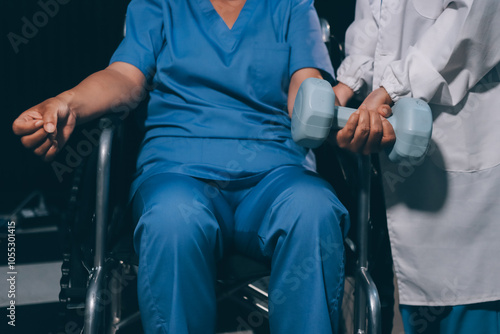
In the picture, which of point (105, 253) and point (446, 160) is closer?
point (105, 253)

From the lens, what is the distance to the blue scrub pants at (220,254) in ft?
3.15

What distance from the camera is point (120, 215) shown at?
1.20 m

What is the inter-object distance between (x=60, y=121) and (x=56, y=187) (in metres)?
1.31

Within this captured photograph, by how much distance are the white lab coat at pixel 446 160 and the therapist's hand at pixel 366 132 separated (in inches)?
4.5

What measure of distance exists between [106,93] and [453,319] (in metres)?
0.94

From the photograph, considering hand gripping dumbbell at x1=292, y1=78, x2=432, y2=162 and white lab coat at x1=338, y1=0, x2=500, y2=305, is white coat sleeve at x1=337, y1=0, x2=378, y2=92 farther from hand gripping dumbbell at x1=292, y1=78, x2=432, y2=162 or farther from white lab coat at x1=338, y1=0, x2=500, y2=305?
hand gripping dumbbell at x1=292, y1=78, x2=432, y2=162

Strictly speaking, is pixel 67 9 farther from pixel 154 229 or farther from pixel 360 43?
pixel 154 229

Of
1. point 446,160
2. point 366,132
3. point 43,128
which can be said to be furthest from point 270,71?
point 43,128

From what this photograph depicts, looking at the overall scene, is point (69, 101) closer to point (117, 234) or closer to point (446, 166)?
point (117, 234)

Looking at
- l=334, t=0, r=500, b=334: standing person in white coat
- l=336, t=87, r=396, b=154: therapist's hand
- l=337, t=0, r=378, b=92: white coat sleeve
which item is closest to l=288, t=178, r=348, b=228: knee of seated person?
l=336, t=87, r=396, b=154: therapist's hand

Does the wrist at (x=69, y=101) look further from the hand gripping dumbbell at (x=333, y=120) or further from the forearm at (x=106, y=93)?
the hand gripping dumbbell at (x=333, y=120)

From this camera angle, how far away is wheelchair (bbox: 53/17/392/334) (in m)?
1.04

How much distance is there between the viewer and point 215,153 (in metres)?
1.19

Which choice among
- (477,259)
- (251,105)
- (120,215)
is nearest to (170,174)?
Result: (120,215)
